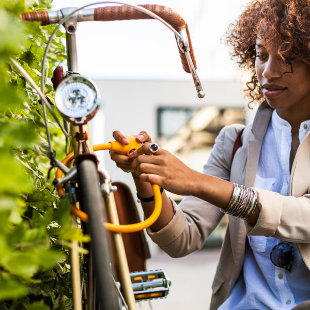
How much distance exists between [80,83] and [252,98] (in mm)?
1356

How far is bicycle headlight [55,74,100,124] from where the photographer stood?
0.96 m

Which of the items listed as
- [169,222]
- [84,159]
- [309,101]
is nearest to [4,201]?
[84,159]

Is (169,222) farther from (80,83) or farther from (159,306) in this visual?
(159,306)

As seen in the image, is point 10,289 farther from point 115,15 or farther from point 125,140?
point 115,15

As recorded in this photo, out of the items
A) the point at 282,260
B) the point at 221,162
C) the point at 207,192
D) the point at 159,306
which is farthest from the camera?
the point at 159,306

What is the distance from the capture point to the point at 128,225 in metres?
0.98

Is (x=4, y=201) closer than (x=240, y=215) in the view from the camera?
Yes

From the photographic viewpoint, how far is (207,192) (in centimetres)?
130

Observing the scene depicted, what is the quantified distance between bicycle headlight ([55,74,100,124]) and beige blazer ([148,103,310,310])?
66 cm

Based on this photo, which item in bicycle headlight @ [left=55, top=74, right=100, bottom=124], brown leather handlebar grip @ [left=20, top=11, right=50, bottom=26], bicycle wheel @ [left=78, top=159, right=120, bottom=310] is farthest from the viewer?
brown leather handlebar grip @ [left=20, top=11, right=50, bottom=26]

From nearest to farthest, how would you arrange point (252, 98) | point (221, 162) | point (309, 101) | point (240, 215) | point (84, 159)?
point (84, 159) < point (240, 215) < point (309, 101) < point (221, 162) < point (252, 98)

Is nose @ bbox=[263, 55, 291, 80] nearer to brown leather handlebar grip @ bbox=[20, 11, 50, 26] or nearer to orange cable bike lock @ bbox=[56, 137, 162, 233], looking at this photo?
orange cable bike lock @ bbox=[56, 137, 162, 233]

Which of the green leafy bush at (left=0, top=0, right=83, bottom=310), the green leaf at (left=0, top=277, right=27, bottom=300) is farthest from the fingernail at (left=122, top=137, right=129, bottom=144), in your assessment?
the green leaf at (left=0, top=277, right=27, bottom=300)

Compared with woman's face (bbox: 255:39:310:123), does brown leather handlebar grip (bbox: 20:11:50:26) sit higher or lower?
higher
